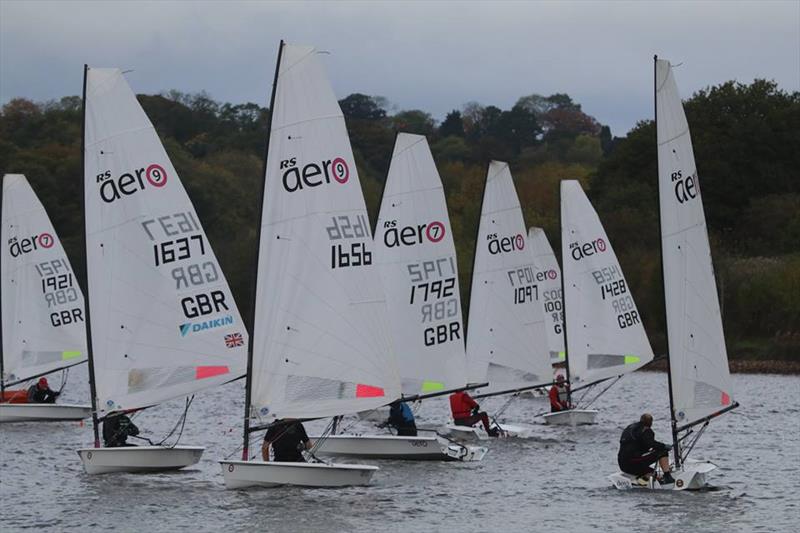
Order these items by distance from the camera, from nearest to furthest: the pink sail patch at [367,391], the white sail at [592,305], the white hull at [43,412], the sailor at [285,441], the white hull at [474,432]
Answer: the sailor at [285,441]
the pink sail patch at [367,391]
the white hull at [474,432]
the white hull at [43,412]
the white sail at [592,305]

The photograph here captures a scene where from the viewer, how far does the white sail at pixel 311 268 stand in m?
21.2

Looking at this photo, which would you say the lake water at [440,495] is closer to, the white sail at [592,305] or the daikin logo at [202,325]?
the daikin logo at [202,325]

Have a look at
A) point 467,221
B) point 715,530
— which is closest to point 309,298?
point 715,530

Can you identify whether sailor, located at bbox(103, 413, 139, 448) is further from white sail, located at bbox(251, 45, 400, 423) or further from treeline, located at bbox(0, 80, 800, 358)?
treeline, located at bbox(0, 80, 800, 358)

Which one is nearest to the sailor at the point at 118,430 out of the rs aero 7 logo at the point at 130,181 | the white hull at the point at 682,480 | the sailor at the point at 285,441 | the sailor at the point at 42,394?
the sailor at the point at 285,441

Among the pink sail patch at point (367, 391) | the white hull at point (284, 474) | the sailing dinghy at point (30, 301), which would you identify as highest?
the sailing dinghy at point (30, 301)

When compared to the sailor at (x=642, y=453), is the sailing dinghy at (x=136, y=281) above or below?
above

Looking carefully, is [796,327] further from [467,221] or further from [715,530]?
[715,530]

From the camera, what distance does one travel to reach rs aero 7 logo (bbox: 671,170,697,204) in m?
21.8

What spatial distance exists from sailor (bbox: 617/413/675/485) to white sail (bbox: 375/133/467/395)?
5982 mm

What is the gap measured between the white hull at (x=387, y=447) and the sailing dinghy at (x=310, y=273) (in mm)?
3201

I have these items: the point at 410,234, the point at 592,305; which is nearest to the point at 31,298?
the point at 410,234

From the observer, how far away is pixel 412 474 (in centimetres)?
2392

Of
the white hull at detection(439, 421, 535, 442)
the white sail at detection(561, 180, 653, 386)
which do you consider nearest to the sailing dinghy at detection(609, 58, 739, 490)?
the white hull at detection(439, 421, 535, 442)
